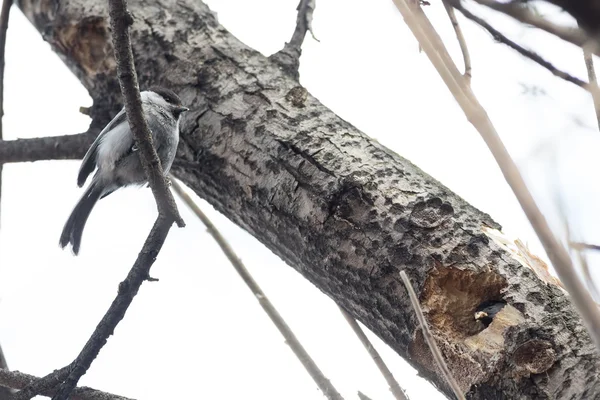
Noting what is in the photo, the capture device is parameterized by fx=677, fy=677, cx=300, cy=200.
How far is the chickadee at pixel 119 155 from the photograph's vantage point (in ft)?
9.25

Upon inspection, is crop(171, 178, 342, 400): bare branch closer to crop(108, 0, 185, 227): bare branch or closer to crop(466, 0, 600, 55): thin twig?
crop(108, 0, 185, 227): bare branch

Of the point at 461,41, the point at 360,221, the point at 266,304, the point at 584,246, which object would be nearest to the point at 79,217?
Result: the point at 266,304

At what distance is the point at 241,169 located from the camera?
2.13 meters

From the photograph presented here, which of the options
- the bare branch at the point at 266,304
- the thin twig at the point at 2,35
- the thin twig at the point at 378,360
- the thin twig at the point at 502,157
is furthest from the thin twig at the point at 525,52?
the thin twig at the point at 2,35

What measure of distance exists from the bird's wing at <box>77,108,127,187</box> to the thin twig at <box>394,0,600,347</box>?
190 cm

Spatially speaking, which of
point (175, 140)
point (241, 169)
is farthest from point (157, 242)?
point (175, 140)

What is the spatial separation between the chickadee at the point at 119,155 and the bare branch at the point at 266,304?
34 cm

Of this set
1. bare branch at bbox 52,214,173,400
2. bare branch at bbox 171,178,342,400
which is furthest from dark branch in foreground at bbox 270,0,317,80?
bare branch at bbox 52,214,173,400

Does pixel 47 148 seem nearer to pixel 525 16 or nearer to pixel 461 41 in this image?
pixel 461 41

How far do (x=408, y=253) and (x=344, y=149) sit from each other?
1.43 feet

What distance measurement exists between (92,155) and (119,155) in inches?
7.1

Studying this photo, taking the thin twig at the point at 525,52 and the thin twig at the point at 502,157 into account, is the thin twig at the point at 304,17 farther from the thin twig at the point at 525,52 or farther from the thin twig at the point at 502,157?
the thin twig at the point at 525,52

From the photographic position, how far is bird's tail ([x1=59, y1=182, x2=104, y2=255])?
10.4ft

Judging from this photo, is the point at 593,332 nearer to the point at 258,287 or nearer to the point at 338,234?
the point at 338,234
